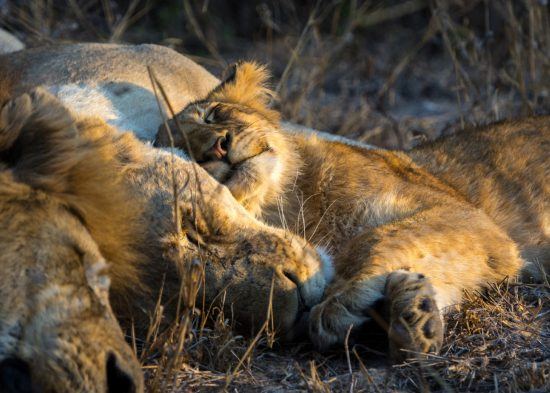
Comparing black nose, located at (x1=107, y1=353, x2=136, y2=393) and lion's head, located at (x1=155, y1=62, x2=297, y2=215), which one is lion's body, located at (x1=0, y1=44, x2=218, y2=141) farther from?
black nose, located at (x1=107, y1=353, x2=136, y2=393)

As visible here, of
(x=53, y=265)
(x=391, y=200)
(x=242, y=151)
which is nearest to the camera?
(x=53, y=265)

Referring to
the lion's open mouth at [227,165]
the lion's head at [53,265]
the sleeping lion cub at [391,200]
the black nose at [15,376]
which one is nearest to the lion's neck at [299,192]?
the sleeping lion cub at [391,200]

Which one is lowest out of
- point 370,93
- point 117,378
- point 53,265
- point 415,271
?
point 370,93

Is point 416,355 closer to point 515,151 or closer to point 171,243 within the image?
point 171,243

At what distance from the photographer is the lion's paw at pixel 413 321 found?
Result: 2.45 m

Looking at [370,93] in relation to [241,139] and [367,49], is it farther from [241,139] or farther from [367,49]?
[241,139]

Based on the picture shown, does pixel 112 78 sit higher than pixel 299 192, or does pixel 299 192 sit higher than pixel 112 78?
pixel 112 78

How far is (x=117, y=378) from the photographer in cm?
197

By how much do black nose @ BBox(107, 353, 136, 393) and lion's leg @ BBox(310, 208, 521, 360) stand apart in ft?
2.53

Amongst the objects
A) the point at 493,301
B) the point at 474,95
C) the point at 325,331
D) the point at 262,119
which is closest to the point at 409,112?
the point at 474,95

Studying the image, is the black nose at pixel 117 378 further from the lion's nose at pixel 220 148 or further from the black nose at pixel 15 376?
the lion's nose at pixel 220 148

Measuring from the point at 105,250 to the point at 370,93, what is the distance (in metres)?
4.74

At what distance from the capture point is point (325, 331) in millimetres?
2609

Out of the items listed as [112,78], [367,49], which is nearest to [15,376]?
[112,78]
